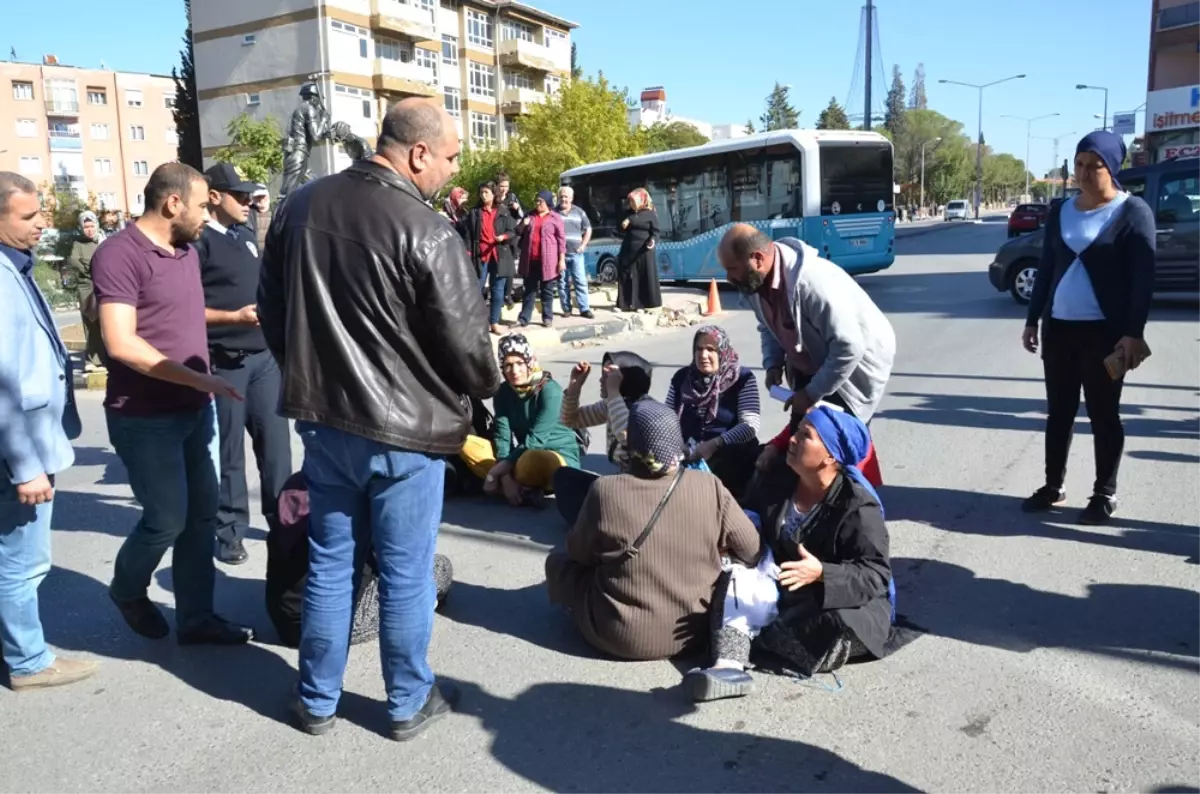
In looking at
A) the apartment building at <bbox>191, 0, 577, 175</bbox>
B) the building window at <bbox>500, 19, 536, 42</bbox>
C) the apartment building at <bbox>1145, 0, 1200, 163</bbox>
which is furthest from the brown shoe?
the building window at <bbox>500, 19, 536, 42</bbox>

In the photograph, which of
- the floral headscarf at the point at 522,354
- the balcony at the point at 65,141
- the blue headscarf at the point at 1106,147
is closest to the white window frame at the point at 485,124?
the balcony at the point at 65,141

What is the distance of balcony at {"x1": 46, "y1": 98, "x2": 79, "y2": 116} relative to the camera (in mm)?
70938

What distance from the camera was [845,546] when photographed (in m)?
3.57

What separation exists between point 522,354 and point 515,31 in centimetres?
6078

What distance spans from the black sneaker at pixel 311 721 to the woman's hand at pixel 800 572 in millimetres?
1632

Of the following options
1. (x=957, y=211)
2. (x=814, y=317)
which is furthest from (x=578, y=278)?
(x=957, y=211)

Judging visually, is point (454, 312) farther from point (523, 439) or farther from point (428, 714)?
point (523, 439)

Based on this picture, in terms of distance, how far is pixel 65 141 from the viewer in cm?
7075

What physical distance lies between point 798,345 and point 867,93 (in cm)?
4618

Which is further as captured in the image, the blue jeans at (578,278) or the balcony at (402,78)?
the balcony at (402,78)

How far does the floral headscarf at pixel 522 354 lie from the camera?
5.77m

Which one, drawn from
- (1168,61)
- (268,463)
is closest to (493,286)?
(268,463)

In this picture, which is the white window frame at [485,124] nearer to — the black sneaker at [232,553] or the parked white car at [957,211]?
the parked white car at [957,211]

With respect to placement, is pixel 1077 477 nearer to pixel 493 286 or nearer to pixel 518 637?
pixel 518 637
